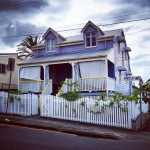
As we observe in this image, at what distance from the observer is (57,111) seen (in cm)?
1455

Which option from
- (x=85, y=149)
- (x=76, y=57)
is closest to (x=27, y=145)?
(x=85, y=149)

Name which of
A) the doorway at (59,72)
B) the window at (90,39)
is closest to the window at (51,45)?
the doorway at (59,72)

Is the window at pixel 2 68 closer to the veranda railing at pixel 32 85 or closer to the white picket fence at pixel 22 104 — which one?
the veranda railing at pixel 32 85

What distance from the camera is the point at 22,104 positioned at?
50.3ft

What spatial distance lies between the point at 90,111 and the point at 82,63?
21.9 ft

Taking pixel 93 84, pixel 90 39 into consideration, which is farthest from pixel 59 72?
pixel 93 84

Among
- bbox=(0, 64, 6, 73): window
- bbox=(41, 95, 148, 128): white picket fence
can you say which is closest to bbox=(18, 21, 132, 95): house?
bbox=(41, 95, 148, 128): white picket fence

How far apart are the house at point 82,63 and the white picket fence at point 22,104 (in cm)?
347

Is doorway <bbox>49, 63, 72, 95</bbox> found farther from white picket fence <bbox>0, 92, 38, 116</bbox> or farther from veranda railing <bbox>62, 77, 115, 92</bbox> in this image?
white picket fence <bbox>0, 92, 38, 116</bbox>

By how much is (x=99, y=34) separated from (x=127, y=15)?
326 cm

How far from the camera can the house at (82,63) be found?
61.0 feet

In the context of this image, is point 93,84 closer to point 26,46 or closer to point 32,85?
point 32,85

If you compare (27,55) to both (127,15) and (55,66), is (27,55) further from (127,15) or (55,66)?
(127,15)

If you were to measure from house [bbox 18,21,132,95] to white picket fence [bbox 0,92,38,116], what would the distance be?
3473 millimetres
